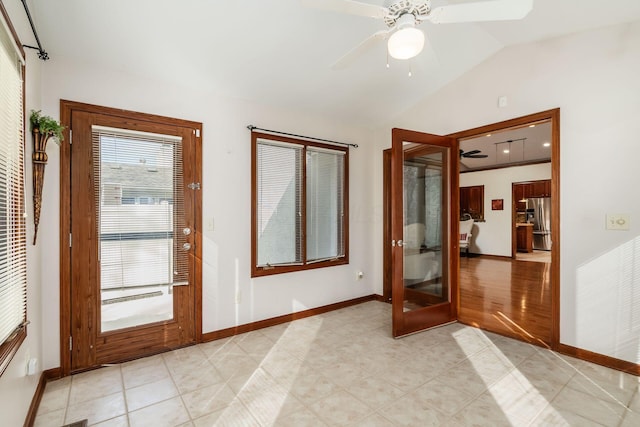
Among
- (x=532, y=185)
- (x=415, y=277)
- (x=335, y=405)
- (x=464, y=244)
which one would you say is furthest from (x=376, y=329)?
(x=532, y=185)

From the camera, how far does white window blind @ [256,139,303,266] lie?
3480 mm

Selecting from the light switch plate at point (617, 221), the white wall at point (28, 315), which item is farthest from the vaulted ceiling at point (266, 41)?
the light switch plate at point (617, 221)

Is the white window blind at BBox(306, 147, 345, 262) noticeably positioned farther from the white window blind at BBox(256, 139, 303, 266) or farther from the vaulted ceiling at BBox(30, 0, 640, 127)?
the vaulted ceiling at BBox(30, 0, 640, 127)

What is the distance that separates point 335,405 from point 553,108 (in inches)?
124

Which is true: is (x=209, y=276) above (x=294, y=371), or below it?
above

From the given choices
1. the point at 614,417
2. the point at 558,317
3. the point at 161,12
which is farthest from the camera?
the point at 558,317

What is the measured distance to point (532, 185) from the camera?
8766 millimetres

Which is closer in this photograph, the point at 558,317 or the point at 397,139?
the point at 558,317

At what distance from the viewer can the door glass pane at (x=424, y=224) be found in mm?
3484

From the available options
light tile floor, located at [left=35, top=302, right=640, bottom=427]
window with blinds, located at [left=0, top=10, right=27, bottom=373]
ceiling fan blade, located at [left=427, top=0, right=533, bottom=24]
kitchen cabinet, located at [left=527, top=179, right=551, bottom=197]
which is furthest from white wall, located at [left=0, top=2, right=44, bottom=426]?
kitchen cabinet, located at [left=527, top=179, right=551, bottom=197]

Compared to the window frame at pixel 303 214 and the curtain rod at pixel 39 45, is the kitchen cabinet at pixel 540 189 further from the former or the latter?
the curtain rod at pixel 39 45

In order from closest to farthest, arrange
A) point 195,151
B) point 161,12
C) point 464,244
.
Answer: point 161,12
point 195,151
point 464,244

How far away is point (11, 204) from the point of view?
5.37 ft

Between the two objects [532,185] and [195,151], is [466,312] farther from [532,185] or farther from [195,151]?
[532,185]
